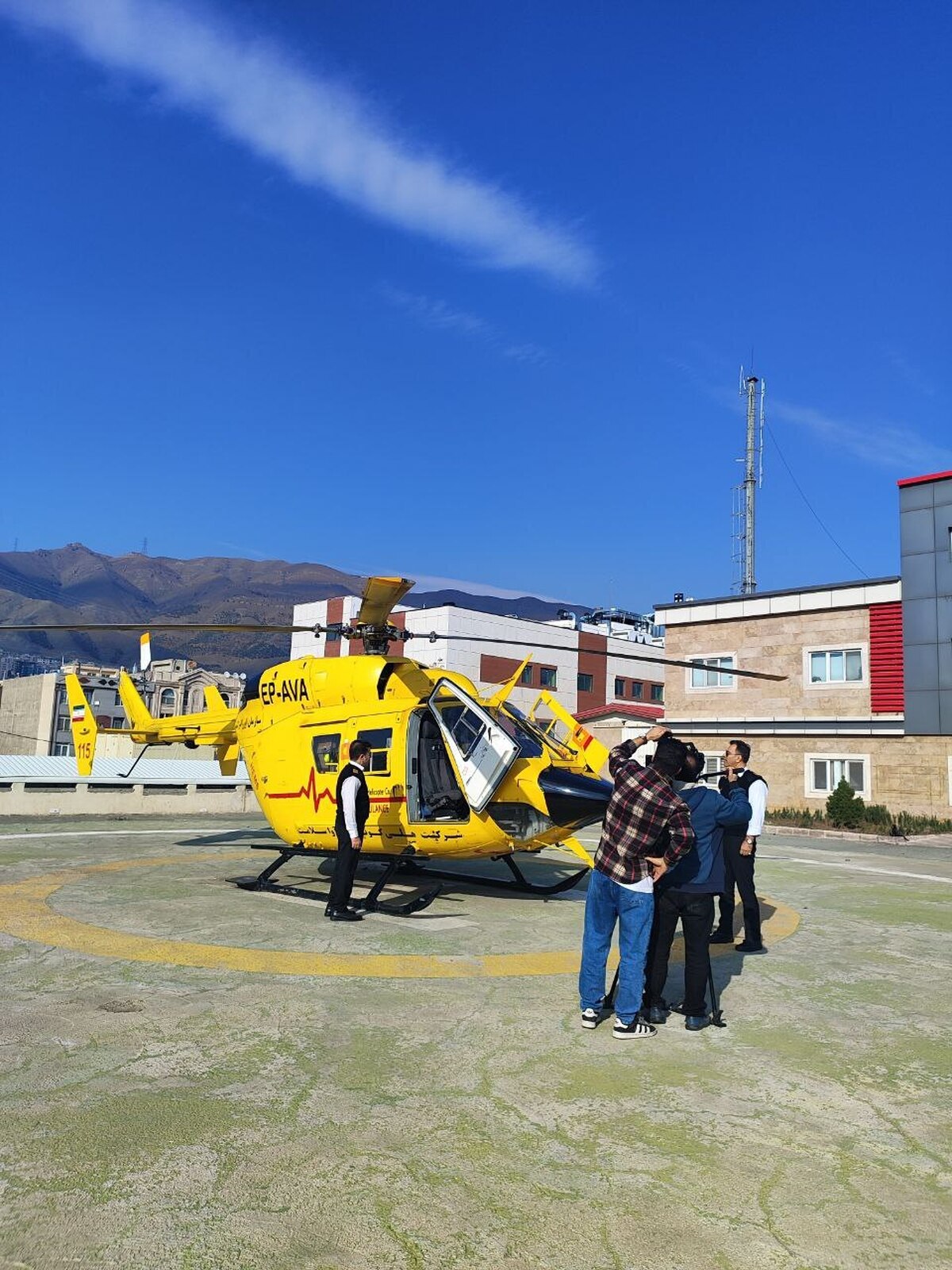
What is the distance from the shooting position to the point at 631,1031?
210 inches

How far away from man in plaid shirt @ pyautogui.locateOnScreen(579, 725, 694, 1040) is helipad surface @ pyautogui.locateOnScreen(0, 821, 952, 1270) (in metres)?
0.26

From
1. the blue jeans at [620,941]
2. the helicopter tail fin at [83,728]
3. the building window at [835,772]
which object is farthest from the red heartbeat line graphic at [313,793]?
the building window at [835,772]

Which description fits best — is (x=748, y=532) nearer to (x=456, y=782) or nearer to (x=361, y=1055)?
(x=456, y=782)

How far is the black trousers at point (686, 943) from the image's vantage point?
559cm

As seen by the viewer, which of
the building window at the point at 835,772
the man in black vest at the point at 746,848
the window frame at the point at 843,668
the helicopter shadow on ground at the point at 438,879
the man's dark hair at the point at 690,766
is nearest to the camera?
the man's dark hair at the point at 690,766

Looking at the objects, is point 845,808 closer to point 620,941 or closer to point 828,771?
point 828,771

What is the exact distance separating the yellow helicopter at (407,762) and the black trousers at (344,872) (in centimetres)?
39

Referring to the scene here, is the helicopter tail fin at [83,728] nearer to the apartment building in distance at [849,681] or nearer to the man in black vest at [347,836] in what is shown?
the man in black vest at [347,836]

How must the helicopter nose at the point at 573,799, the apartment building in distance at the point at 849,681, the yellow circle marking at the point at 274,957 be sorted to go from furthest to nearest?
the apartment building in distance at the point at 849,681, the helicopter nose at the point at 573,799, the yellow circle marking at the point at 274,957

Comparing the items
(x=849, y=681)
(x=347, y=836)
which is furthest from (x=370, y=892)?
(x=849, y=681)

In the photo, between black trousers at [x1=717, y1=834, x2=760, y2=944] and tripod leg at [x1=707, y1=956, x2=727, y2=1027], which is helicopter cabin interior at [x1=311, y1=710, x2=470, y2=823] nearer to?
black trousers at [x1=717, y1=834, x2=760, y2=944]

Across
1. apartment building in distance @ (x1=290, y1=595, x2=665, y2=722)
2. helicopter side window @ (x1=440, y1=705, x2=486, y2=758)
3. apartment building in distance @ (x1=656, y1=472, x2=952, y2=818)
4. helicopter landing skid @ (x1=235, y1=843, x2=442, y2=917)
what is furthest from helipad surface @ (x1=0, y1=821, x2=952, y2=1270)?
apartment building in distance @ (x1=290, y1=595, x2=665, y2=722)

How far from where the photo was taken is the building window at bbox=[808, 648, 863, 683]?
83.5ft

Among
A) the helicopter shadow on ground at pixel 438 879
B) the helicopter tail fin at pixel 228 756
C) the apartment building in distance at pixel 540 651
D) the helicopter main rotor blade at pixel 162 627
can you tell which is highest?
the apartment building in distance at pixel 540 651
